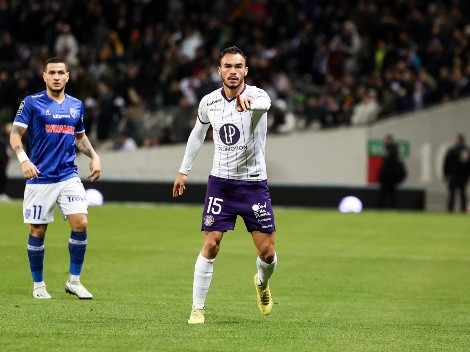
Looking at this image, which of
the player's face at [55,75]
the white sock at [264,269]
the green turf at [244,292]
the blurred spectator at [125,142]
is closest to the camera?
the green turf at [244,292]

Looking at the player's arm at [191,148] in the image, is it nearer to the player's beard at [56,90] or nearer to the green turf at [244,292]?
the green turf at [244,292]

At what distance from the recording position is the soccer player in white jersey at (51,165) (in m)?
11.4

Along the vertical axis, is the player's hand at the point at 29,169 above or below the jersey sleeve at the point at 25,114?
below

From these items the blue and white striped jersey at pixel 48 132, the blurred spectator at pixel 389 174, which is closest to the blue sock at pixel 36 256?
the blue and white striped jersey at pixel 48 132

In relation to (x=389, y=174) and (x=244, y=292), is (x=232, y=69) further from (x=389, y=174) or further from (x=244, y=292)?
(x=389, y=174)

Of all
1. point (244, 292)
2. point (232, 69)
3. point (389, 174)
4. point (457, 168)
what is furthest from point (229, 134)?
point (457, 168)

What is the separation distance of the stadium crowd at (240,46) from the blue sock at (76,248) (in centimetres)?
1976

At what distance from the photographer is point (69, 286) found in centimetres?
1166

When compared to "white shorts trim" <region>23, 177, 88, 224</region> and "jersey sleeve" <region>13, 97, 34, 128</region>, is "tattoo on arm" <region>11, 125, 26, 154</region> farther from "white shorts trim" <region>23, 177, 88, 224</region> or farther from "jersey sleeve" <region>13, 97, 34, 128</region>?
"white shorts trim" <region>23, 177, 88, 224</region>

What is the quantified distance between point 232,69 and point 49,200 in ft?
8.79

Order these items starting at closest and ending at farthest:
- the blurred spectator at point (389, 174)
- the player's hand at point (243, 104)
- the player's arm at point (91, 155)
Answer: the player's hand at point (243, 104) < the player's arm at point (91, 155) < the blurred spectator at point (389, 174)

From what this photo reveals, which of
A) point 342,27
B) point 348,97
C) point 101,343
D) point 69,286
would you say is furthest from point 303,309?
point 342,27

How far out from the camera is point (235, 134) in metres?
9.99

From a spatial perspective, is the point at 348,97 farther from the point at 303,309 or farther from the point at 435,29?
the point at 303,309
